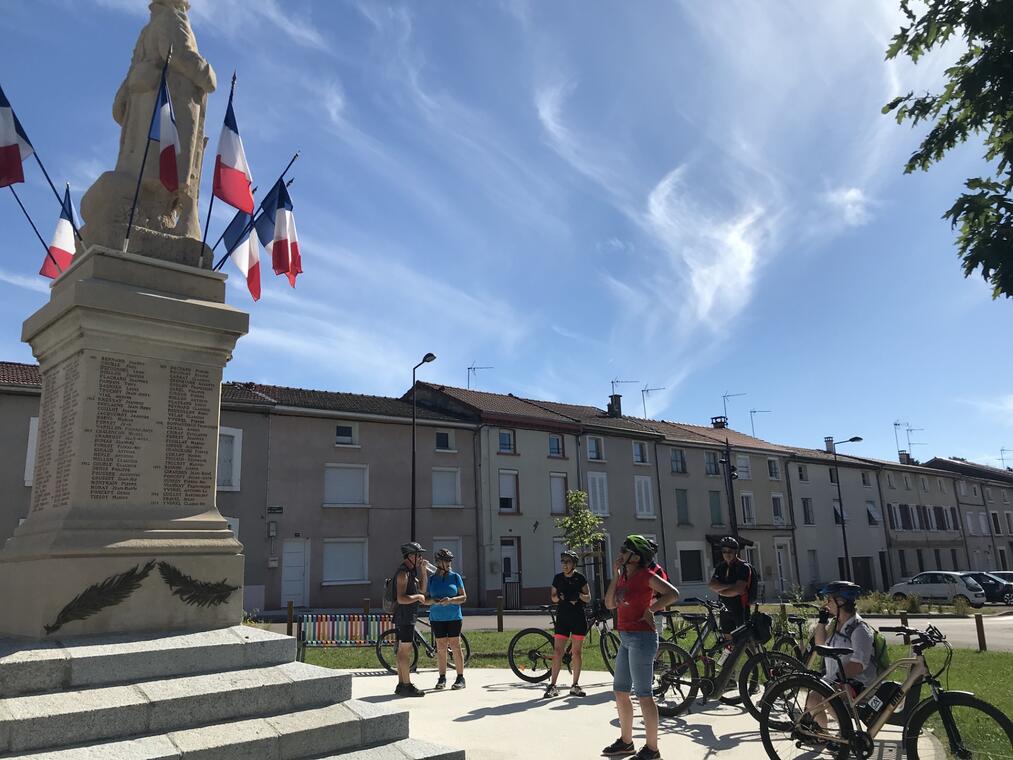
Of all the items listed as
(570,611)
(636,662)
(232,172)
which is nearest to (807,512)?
(570,611)

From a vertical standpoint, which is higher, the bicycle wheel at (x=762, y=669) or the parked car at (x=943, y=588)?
the bicycle wheel at (x=762, y=669)

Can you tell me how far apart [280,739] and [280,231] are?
581cm

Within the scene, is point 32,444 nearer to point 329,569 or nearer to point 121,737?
point 329,569

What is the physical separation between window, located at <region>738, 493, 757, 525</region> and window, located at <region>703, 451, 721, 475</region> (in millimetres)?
2192

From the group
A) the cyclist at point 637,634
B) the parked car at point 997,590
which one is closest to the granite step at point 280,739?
the cyclist at point 637,634

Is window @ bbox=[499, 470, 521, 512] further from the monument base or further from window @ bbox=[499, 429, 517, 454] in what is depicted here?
the monument base

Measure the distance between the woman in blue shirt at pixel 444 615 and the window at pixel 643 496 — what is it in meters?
31.0

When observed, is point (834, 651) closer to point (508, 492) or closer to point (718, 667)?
point (718, 667)

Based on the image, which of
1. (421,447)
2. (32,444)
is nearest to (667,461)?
(421,447)

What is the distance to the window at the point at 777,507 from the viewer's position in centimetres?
4562

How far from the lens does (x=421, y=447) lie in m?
32.3

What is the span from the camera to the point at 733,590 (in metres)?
7.84

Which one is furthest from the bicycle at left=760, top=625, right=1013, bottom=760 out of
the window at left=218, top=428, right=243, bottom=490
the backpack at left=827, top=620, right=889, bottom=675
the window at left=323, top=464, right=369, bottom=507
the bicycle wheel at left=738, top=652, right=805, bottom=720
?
the window at left=323, top=464, right=369, bottom=507

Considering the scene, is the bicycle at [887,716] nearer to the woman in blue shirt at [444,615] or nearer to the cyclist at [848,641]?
the cyclist at [848,641]
